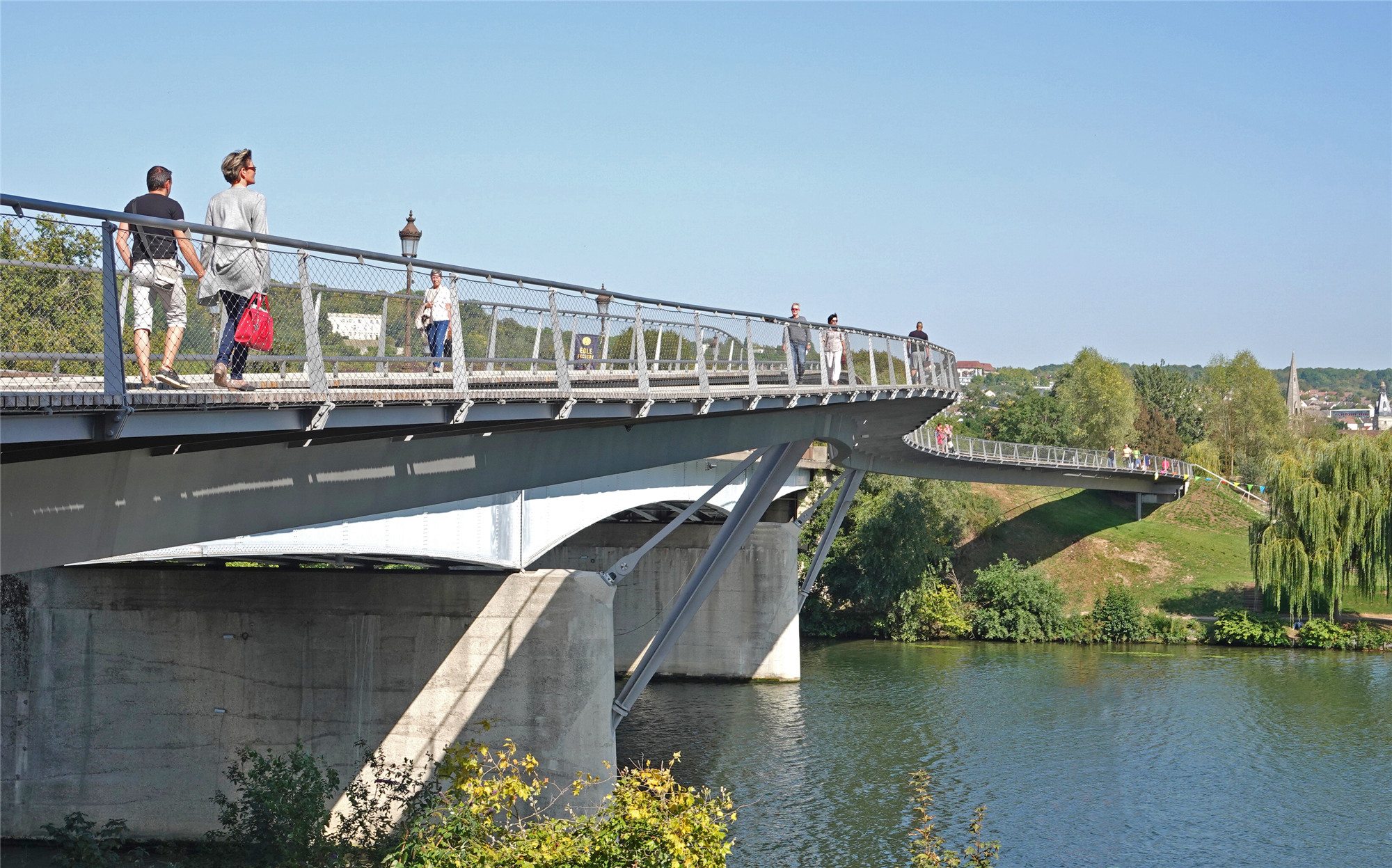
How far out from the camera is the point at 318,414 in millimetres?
10242

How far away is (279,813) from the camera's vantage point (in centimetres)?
1828

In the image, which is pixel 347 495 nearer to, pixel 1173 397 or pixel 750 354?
pixel 750 354

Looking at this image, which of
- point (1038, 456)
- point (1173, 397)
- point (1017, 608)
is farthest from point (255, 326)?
point (1173, 397)

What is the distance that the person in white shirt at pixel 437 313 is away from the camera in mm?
13016

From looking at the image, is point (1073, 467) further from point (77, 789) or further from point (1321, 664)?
point (77, 789)

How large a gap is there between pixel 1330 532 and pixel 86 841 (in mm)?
38902

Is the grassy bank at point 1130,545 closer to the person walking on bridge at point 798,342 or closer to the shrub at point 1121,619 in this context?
the shrub at point 1121,619

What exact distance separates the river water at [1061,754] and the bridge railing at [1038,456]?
8.08 m

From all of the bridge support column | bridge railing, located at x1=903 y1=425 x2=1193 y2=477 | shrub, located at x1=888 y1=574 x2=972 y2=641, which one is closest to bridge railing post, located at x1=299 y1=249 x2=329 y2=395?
the bridge support column

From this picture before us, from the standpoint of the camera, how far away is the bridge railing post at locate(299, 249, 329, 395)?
10.3 m

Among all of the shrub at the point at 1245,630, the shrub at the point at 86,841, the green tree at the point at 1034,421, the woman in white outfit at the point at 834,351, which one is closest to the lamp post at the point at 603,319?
the woman in white outfit at the point at 834,351

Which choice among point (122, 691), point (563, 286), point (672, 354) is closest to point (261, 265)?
point (563, 286)

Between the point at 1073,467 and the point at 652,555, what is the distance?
81.7 ft

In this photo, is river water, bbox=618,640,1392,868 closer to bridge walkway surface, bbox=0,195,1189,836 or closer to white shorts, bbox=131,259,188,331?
bridge walkway surface, bbox=0,195,1189,836
